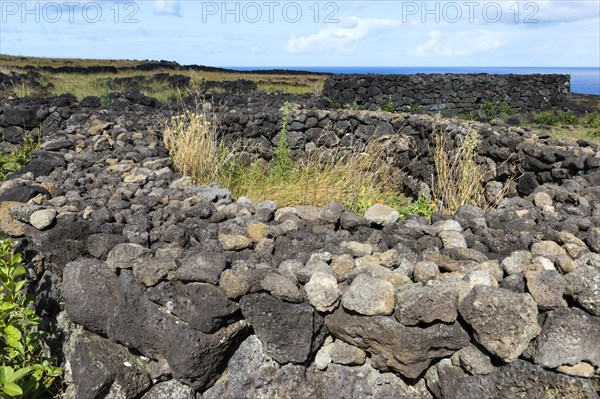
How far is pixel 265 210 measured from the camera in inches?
165

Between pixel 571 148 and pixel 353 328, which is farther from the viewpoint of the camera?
pixel 571 148

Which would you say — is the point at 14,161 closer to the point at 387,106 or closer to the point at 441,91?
the point at 387,106

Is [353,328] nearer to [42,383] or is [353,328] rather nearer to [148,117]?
[42,383]

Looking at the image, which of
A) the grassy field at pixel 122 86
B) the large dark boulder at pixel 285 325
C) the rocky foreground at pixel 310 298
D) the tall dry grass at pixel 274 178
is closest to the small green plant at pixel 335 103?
the grassy field at pixel 122 86

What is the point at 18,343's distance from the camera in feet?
10.9

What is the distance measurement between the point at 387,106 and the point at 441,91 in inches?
88.1

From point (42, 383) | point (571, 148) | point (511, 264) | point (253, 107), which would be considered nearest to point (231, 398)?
point (42, 383)

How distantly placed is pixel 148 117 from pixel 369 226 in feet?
18.8

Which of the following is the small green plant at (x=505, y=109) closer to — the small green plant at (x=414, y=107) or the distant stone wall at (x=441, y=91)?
the distant stone wall at (x=441, y=91)

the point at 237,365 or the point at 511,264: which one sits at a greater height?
the point at 511,264

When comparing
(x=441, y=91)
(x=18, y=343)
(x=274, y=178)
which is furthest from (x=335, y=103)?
(x=18, y=343)

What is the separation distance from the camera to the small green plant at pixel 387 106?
16.7 metres

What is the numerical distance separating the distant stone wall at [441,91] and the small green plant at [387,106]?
49mm

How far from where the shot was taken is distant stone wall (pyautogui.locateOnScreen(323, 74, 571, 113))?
18.1 meters
